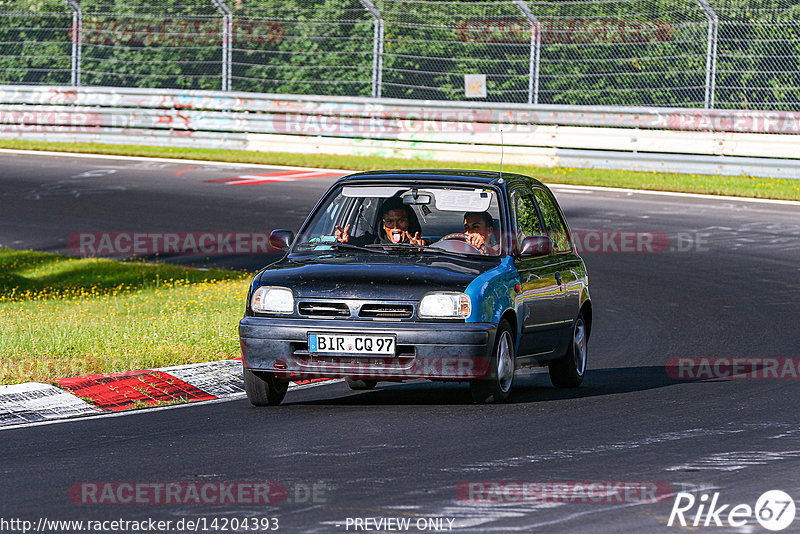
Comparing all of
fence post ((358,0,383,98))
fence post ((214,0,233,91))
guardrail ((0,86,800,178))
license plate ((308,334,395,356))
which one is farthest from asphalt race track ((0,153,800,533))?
fence post ((214,0,233,91))

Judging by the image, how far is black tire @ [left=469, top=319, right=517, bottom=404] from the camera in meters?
9.15

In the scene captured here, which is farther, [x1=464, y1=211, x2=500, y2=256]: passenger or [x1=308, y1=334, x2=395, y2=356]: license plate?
[x1=464, y1=211, x2=500, y2=256]: passenger

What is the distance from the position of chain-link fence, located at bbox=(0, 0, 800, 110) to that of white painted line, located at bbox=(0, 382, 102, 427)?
57.8 ft

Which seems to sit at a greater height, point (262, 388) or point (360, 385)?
point (262, 388)

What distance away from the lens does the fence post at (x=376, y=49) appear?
93.8 ft

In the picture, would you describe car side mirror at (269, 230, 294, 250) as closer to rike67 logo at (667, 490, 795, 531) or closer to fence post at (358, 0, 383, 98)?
rike67 logo at (667, 490, 795, 531)

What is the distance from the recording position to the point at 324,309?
356 inches

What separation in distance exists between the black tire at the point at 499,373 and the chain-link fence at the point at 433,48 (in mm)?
16368

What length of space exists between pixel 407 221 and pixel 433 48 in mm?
18245

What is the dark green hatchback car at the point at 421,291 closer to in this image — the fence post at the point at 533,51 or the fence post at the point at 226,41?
the fence post at the point at 533,51

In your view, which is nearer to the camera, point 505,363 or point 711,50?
point 505,363

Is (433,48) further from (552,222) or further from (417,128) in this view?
(552,222)

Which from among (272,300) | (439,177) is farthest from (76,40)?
(272,300)

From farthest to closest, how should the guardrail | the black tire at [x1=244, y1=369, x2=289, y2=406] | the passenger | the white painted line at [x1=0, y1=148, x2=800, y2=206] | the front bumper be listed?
the guardrail → the white painted line at [x1=0, y1=148, x2=800, y2=206] → the passenger → the black tire at [x1=244, y1=369, x2=289, y2=406] → the front bumper
